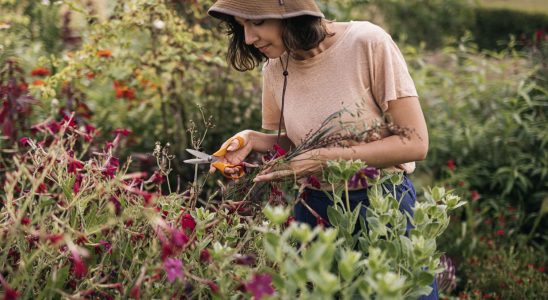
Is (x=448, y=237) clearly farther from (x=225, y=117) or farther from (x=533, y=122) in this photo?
(x=225, y=117)

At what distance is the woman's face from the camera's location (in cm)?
179

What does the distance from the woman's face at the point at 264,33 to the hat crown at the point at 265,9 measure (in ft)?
0.21

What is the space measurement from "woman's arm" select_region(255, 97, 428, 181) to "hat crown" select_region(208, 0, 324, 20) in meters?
0.35

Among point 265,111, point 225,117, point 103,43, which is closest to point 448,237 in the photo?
point 225,117

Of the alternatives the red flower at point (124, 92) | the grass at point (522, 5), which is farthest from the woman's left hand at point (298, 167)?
the grass at point (522, 5)

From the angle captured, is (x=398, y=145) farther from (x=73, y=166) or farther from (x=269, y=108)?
(x=73, y=166)

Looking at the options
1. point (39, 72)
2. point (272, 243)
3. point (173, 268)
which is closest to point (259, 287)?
point (272, 243)

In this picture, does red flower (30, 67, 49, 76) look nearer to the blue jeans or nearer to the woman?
the woman

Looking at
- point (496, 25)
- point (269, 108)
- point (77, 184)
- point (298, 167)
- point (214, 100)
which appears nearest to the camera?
point (77, 184)

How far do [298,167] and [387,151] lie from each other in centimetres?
24

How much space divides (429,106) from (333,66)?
303 centimetres

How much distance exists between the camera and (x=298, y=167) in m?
1.68

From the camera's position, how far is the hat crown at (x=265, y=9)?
1711 mm

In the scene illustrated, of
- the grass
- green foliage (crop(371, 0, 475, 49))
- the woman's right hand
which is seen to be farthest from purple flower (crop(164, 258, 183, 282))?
the grass
